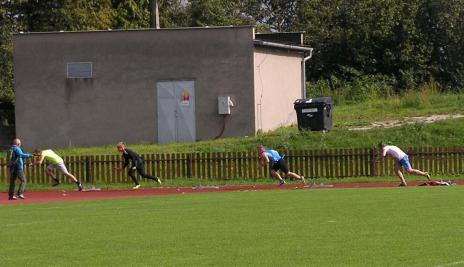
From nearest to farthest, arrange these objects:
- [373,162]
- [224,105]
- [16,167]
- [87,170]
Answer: [16,167], [373,162], [87,170], [224,105]

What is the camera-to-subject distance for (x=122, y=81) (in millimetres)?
38500

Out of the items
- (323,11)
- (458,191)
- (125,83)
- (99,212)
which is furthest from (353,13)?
(99,212)

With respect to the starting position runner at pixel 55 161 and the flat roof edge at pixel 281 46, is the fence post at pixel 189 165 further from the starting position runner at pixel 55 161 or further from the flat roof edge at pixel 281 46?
the flat roof edge at pixel 281 46

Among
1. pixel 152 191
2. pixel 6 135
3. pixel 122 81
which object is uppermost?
pixel 122 81

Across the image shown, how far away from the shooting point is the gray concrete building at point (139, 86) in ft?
124

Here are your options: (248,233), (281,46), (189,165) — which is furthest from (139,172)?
(248,233)

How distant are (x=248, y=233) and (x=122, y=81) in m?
25.0

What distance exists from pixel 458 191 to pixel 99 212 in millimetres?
8575

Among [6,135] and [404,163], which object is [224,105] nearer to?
[404,163]

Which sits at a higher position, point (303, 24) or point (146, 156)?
point (303, 24)

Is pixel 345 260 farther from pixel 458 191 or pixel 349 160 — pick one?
pixel 349 160

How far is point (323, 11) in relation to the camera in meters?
65.1

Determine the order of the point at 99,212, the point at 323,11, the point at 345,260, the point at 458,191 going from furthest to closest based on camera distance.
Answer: the point at 323,11
the point at 458,191
the point at 99,212
the point at 345,260

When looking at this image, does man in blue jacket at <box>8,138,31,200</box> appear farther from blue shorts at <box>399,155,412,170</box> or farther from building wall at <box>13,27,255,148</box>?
building wall at <box>13,27,255,148</box>
